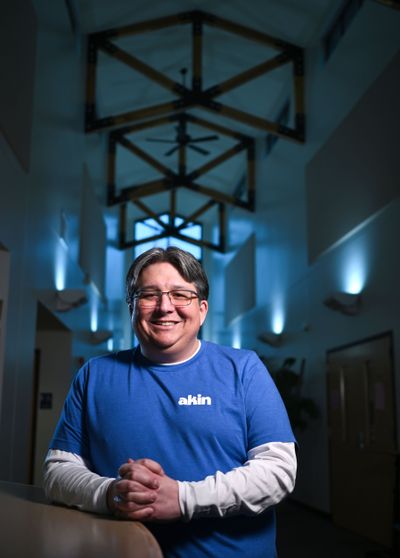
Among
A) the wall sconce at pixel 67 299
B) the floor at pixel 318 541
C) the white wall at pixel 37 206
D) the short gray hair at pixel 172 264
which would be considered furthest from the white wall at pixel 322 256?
the short gray hair at pixel 172 264

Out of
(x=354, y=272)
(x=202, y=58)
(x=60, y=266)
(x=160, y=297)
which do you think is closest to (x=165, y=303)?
(x=160, y=297)

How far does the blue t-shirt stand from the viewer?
1.29m

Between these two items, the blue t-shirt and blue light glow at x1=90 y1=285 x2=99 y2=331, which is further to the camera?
blue light glow at x1=90 y1=285 x2=99 y2=331

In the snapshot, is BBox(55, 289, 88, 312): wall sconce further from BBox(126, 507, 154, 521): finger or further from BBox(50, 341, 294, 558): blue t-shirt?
BBox(126, 507, 154, 521): finger

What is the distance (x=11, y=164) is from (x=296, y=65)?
537cm

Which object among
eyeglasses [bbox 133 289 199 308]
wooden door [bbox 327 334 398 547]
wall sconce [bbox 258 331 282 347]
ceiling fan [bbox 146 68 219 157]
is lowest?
wooden door [bbox 327 334 398 547]

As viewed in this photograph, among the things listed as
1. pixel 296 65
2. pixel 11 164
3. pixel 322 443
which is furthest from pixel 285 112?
pixel 11 164

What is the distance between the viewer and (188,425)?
1.33 meters

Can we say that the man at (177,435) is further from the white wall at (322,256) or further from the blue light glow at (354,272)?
the blue light glow at (354,272)

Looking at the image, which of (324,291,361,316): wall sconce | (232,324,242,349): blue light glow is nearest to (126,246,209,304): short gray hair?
(324,291,361,316): wall sconce

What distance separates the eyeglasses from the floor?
3.93 metres

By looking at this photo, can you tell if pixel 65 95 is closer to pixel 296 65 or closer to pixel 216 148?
pixel 296 65

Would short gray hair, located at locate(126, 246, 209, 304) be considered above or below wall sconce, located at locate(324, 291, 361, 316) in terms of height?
below

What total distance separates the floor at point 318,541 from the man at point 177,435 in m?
3.83
